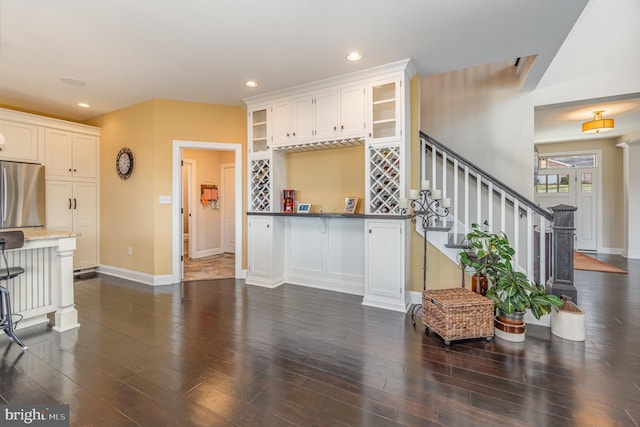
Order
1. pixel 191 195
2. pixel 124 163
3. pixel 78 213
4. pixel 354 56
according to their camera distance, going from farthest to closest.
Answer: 1. pixel 191 195
2. pixel 78 213
3. pixel 124 163
4. pixel 354 56

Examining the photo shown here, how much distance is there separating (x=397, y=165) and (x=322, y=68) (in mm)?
1426

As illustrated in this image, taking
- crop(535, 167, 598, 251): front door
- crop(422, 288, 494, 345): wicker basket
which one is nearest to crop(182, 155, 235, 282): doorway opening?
crop(422, 288, 494, 345): wicker basket

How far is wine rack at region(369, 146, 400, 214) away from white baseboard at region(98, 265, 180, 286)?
3.27 meters

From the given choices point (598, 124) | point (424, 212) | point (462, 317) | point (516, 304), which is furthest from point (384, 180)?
point (598, 124)

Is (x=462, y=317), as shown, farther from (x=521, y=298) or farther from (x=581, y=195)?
(x=581, y=195)

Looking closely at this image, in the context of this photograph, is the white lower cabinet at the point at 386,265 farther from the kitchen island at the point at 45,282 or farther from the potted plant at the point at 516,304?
the kitchen island at the point at 45,282

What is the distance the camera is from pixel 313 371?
2037 mm

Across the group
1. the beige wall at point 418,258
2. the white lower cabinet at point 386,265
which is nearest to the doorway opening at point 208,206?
the white lower cabinet at point 386,265

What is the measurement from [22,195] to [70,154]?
3.14 ft

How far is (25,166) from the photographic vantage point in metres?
4.14

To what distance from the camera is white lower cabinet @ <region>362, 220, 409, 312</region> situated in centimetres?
319

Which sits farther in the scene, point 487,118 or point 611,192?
point 611,192

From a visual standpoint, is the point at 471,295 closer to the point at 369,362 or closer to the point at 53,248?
the point at 369,362

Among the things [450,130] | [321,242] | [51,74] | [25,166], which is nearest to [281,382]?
[321,242]
